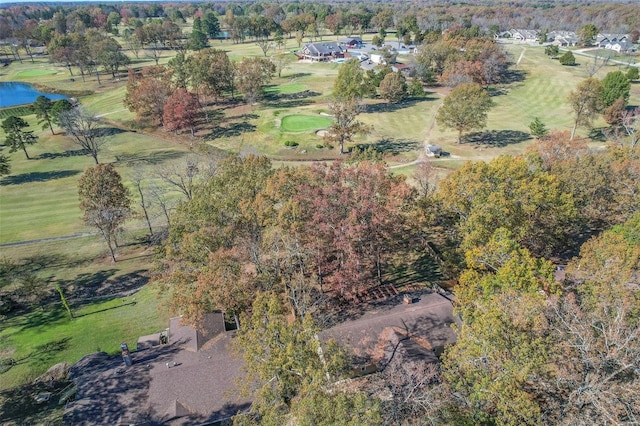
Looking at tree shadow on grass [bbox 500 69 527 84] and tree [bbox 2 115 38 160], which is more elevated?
tree [bbox 2 115 38 160]

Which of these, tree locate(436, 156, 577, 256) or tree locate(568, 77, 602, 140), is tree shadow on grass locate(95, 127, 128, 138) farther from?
tree locate(568, 77, 602, 140)

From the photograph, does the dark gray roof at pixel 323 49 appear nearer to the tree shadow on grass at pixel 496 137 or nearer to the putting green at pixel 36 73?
the tree shadow on grass at pixel 496 137

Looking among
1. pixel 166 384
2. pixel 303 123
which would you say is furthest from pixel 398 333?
pixel 303 123

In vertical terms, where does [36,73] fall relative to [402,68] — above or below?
above

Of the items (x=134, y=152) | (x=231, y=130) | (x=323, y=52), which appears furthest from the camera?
(x=323, y=52)

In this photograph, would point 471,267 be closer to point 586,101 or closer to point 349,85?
point 586,101

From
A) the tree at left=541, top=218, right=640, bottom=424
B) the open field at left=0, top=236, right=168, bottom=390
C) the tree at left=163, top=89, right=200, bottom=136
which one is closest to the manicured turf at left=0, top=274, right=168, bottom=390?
the open field at left=0, top=236, right=168, bottom=390
